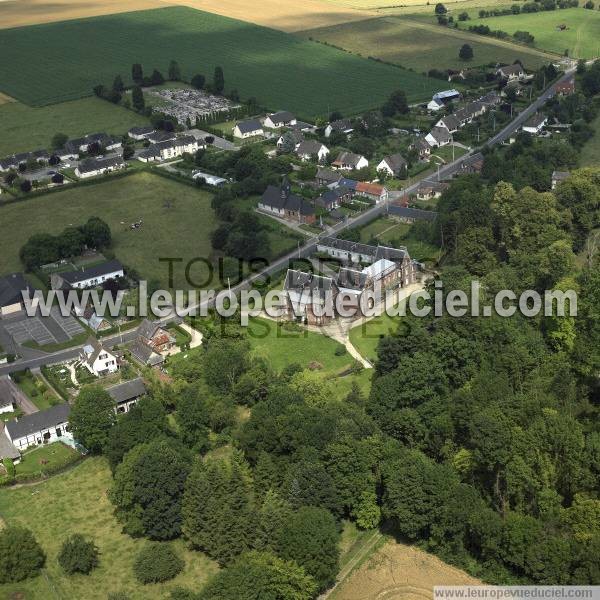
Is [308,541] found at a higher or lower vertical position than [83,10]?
lower

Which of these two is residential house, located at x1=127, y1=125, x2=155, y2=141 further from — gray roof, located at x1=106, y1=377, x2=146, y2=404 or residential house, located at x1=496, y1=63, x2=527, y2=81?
gray roof, located at x1=106, y1=377, x2=146, y2=404

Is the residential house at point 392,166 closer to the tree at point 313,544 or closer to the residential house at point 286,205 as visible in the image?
the residential house at point 286,205

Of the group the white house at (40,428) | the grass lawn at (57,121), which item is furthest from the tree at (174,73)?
the white house at (40,428)

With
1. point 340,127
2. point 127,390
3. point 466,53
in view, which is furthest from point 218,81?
point 127,390

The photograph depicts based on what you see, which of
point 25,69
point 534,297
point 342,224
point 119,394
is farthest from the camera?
point 25,69

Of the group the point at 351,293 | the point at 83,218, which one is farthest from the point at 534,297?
the point at 83,218

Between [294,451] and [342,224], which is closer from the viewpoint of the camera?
[294,451]

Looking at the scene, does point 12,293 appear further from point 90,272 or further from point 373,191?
point 373,191

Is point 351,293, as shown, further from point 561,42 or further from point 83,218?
point 561,42
